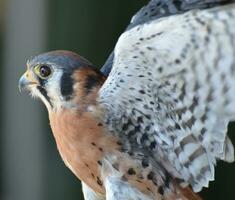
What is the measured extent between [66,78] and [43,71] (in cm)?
10

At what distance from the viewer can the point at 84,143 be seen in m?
2.70

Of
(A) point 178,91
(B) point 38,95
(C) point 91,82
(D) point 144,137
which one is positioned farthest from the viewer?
(B) point 38,95

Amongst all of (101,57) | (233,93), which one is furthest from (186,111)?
(101,57)

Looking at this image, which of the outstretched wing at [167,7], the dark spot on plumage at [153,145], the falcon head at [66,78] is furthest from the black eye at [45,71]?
the dark spot on plumage at [153,145]

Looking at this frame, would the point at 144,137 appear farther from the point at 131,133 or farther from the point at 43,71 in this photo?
the point at 43,71

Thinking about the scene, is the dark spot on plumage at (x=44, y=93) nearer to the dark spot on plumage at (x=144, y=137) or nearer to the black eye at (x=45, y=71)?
the black eye at (x=45, y=71)

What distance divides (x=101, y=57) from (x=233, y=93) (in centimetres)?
237

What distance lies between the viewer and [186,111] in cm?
252

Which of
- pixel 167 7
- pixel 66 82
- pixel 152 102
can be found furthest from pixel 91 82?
pixel 167 7

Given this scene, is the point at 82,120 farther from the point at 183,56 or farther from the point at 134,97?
the point at 183,56

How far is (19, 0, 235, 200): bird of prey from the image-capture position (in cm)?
240

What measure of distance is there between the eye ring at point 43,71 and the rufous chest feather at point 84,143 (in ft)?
0.47

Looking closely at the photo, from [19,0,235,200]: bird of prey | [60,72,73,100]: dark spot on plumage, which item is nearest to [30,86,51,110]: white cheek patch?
[19,0,235,200]: bird of prey

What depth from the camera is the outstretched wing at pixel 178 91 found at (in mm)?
2381
